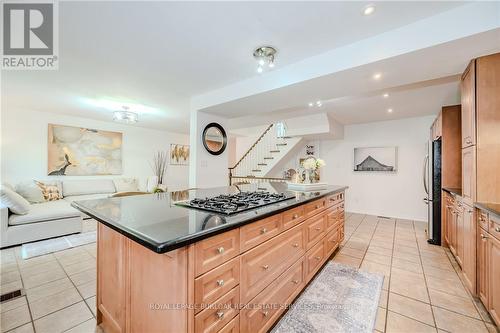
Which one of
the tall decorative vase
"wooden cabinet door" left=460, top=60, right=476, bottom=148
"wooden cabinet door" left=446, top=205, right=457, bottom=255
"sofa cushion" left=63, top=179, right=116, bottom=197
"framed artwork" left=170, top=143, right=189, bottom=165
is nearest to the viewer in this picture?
"wooden cabinet door" left=460, top=60, right=476, bottom=148

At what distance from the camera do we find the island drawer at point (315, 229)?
1927mm

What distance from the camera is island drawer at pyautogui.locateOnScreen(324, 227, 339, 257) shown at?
2.40m

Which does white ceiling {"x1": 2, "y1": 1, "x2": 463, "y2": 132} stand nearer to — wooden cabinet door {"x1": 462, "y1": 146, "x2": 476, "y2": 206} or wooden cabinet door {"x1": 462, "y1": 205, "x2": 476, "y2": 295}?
wooden cabinet door {"x1": 462, "y1": 146, "x2": 476, "y2": 206}

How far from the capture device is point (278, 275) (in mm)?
1488

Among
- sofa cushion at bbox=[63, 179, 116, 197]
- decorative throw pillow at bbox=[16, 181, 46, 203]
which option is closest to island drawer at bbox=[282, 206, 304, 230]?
decorative throw pillow at bbox=[16, 181, 46, 203]

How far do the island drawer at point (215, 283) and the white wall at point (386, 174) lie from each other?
5264mm

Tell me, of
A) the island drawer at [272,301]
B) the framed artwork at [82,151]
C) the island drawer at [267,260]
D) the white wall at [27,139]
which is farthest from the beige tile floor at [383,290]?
the framed artwork at [82,151]

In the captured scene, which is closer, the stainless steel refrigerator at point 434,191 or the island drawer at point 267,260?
the island drawer at point 267,260

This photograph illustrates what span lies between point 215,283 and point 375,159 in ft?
17.9

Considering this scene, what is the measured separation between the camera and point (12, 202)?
295 cm

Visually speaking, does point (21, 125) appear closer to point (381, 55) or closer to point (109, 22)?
point (109, 22)

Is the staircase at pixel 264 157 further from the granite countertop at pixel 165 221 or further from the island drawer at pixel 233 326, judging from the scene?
the island drawer at pixel 233 326

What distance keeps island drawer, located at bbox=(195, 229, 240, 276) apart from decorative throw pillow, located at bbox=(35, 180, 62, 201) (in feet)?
16.2

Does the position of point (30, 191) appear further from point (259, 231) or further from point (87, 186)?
point (259, 231)
